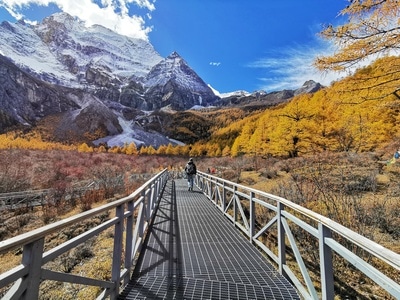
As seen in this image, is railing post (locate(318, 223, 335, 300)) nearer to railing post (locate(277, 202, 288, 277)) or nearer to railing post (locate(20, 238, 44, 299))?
railing post (locate(277, 202, 288, 277))

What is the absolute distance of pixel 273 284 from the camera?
3.48 metres

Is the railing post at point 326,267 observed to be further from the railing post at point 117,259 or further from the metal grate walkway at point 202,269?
the railing post at point 117,259

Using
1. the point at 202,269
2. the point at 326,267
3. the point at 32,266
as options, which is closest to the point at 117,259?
the point at 202,269

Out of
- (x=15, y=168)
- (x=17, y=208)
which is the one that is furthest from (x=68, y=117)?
(x=17, y=208)

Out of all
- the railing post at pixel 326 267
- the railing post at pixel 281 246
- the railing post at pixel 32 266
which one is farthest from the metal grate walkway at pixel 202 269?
the railing post at pixel 32 266

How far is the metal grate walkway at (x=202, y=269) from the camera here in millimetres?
3220

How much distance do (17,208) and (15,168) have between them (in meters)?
9.22

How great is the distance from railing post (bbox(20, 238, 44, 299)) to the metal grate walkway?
1669mm

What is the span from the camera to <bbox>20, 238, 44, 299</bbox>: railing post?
1.59 m

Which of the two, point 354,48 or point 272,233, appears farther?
point 272,233

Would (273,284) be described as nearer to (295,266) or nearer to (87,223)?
(295,266)

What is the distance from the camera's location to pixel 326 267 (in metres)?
2.49

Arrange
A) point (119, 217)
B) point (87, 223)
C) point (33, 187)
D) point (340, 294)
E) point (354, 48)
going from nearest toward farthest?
point (119, 217) < point (340, 294) < point (354, 48) < point (87, 223) < point (33, 187)

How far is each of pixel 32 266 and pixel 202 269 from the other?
2852mm
